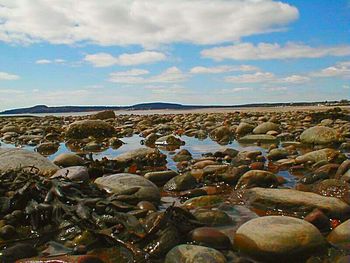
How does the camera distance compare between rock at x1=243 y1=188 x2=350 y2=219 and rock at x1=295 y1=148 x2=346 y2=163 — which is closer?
rock at x1=243 y1=188 x2=350 y2=219

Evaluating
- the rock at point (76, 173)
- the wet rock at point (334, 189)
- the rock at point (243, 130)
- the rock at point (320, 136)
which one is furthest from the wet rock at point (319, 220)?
the rock at point (243, 130)

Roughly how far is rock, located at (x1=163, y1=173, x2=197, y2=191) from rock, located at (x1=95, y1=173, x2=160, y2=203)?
21.4 inches

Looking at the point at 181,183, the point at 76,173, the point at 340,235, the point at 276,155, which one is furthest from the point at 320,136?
the point at 340,235

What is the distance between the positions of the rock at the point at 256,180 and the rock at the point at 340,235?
1611 millimetres

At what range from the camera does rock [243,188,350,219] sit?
121 inches

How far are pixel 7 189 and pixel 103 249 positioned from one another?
1.40 meters

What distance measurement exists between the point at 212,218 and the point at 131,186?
99 cm

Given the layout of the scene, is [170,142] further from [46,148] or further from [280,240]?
[280,240]

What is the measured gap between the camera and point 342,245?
249 cm

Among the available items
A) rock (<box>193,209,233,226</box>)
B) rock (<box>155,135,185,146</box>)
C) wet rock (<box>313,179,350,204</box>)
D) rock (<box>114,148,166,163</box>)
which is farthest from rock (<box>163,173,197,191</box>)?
rock (<box>155,135,185,146</box>)

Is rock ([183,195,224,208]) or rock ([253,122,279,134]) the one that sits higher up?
rock ([253,122,279,134])

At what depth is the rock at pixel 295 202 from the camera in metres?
3.07

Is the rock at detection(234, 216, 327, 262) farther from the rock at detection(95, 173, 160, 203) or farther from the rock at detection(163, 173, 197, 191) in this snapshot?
the rock at detection(163, 173, 197, 191)

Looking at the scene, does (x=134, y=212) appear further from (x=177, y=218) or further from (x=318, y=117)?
(x=318, y=117)
